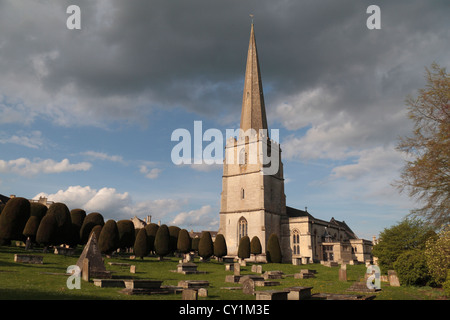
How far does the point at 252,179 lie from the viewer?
48625 mm

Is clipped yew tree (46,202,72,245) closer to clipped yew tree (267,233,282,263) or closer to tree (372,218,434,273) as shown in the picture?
clipped yew tree (267,233,282,263)

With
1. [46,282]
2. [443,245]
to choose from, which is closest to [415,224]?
[443,245]

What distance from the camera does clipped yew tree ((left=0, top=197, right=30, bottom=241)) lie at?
91.9 feet

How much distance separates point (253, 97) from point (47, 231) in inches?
1383

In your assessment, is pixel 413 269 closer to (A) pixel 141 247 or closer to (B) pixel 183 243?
(A) pixel 141 247

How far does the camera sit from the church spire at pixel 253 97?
51.5 metres

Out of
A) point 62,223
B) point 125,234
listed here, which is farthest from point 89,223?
point 125,234

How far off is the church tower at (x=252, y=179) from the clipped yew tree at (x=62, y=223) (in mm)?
23256

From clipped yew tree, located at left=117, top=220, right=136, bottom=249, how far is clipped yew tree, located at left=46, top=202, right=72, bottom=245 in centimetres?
446

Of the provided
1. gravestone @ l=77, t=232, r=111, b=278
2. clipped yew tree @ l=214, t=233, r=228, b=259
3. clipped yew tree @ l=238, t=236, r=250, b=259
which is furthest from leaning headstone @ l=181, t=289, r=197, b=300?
clipped yew tree @ l=238, t=236, r=250, b=259

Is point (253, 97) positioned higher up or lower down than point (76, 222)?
higher up

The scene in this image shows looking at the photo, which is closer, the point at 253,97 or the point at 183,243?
the point at 183,243

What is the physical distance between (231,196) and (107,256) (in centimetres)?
2312
